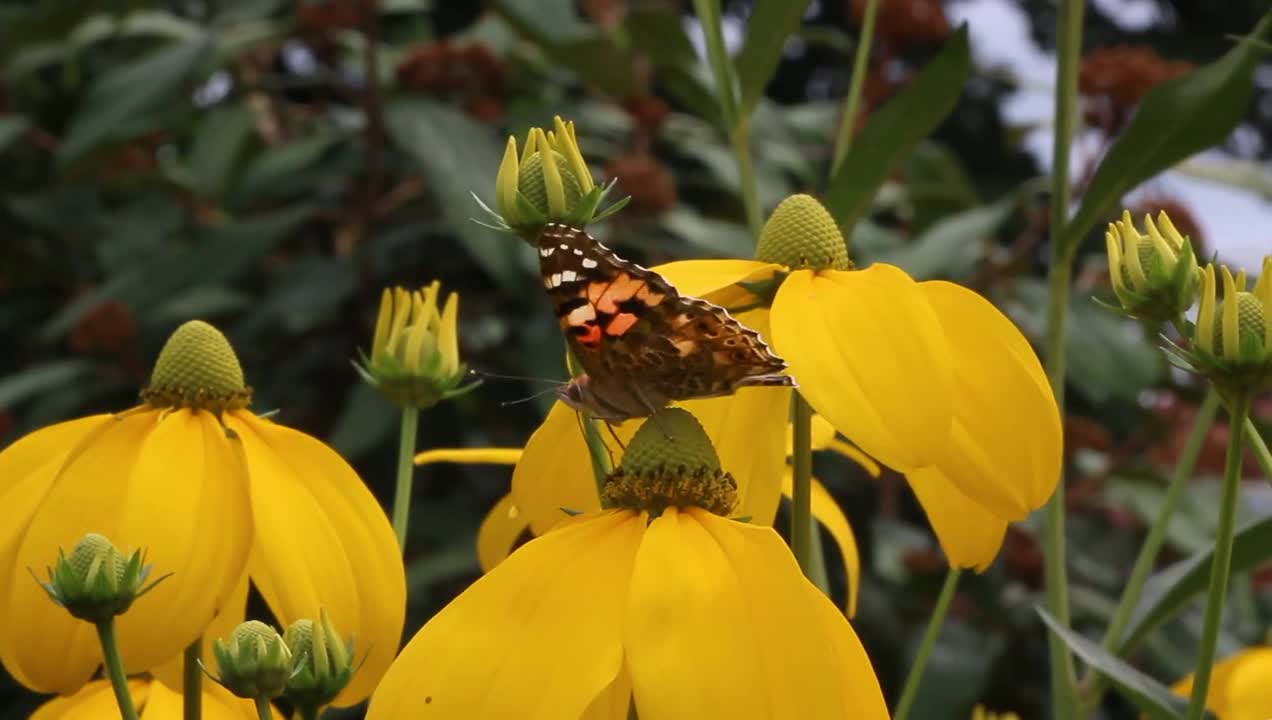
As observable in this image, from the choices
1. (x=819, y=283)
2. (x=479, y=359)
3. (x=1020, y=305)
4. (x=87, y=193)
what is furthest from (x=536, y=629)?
(x=87, y=193)

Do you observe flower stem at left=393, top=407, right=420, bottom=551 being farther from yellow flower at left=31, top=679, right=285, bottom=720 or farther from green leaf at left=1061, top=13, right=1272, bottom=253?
green leaf at left=1061, top=13, right=1272, bottom=253

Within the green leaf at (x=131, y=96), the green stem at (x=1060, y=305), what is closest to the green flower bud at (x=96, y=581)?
the green stem at (x=1060, y=305)

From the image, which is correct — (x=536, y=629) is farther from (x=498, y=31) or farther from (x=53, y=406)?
(x=498, y=31)

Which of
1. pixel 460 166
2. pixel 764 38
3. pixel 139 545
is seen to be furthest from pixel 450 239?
pixel 139 545

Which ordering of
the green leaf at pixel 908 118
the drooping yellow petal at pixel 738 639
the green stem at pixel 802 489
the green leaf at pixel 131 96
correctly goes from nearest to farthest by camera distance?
the drooping yellow petal at pixel 738 639 < the green stem at pixel 802 489 < the green leaf at pixel 908 118 < the green leaf at pixel 131 96

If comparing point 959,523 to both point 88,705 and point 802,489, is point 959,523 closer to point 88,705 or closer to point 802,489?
point 802,489

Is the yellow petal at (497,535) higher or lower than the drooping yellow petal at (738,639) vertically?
lower

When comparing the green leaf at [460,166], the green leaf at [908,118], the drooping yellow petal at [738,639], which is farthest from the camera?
the green leaf at [460,166]

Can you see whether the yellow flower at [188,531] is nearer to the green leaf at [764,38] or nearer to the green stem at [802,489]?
the green stem at [802,489]
